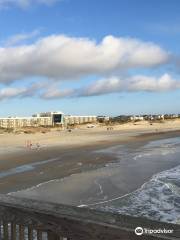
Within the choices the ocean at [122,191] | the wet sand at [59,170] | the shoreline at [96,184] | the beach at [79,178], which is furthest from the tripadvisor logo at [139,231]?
the wet sand at [59,170]

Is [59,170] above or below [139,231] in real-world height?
below

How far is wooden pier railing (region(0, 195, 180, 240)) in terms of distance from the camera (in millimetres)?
2662

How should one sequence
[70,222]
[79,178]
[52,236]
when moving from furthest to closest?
[79,178] < [52,236] < [70,222]

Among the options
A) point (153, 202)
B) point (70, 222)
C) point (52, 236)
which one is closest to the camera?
point (70, 222)

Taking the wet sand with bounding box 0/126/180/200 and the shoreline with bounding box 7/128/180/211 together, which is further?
the wet sand with bounding box 0/126/180/200

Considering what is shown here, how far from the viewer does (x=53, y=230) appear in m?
3.03

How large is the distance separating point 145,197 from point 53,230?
907 centimetres

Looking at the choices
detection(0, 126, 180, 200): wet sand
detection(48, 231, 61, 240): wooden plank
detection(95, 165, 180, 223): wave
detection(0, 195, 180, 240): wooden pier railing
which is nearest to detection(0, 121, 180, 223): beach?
detection(0, 126, 180, 200): wet sand

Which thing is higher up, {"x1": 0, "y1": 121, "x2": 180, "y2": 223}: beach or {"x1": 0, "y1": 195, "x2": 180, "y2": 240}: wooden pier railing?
{"x1": 0, "y1": 195, "x2": 180, "y2": 240}: wooden pier railing

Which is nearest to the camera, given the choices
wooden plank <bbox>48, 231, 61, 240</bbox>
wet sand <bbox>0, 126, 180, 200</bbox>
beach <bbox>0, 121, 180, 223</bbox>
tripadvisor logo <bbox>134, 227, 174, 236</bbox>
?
tripadvisor logo <bbox>134, 227, 174, 236</bbox>

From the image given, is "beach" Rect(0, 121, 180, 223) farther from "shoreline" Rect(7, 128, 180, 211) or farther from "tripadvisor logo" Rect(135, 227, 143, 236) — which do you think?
"tripadvisor logo" Rect(135, 227, 143, 236)

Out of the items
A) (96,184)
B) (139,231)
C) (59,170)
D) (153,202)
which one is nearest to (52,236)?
(139,231)

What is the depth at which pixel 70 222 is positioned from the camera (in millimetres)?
2941

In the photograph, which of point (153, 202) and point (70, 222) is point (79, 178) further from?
point (70, 222)
